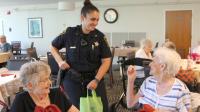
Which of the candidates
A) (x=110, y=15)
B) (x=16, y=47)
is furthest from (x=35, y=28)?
(x=110, y=15)

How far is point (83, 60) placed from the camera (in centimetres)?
257

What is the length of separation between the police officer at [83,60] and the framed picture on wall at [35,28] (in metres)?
9.73

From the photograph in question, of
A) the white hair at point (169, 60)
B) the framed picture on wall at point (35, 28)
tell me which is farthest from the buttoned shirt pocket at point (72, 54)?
the framed picture on wall at point (35, 28)

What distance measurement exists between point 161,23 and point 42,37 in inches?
196

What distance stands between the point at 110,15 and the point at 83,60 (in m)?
8.37

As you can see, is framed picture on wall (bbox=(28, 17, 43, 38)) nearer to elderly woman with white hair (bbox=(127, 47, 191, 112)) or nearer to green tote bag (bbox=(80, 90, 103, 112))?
green tote bag (bbox=(80, 90, 103, 112))

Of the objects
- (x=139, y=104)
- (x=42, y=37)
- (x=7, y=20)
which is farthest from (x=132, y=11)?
(x=139, y=104)

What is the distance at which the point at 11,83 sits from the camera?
3.47 meters

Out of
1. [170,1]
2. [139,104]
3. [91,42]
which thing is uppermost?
[170,1]

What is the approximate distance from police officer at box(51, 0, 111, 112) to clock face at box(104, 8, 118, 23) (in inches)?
322

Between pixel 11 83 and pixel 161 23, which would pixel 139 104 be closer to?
pixel 11 83

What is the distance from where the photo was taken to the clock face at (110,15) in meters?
10.7

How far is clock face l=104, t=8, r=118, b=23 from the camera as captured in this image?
1070cm

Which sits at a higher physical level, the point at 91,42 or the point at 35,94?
the point at 91,42
